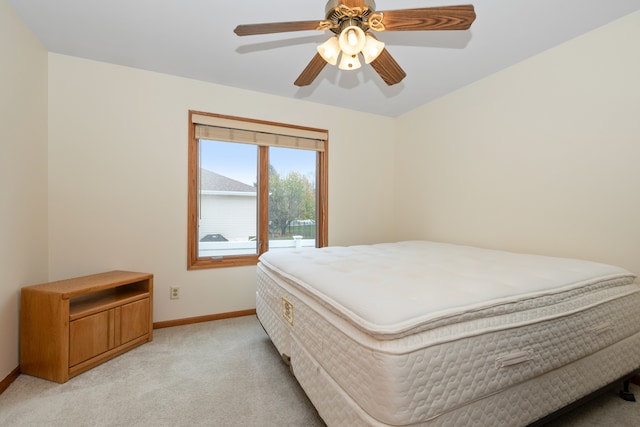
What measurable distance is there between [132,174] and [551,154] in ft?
11.8

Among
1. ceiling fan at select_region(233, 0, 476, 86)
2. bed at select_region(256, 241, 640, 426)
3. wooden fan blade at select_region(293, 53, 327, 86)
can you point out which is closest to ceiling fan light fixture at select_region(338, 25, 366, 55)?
ceiling fan at select_region(233, 0, 476, 86)

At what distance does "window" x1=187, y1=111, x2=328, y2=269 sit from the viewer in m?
2.82

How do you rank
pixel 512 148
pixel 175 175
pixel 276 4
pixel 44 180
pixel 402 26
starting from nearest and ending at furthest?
pixel 402 26 → pixel 276 4 → pixel 44 180 → pixel 512 148 → pixel 175 175

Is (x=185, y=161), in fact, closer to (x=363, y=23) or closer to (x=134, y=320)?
(x=134, y=320)

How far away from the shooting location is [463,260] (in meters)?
1.88

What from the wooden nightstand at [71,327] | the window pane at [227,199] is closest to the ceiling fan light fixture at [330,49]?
the window pane at [227,199]

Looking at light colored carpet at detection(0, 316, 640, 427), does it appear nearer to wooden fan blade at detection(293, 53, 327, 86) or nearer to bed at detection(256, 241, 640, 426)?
bed at detection(256, 241, 640, 426)

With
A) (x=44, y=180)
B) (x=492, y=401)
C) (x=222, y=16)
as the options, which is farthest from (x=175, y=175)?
(x=492, y=401)

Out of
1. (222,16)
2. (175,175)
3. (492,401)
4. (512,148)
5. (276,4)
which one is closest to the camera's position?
(492,401)

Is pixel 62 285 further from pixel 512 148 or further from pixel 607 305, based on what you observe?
pixel 512 148

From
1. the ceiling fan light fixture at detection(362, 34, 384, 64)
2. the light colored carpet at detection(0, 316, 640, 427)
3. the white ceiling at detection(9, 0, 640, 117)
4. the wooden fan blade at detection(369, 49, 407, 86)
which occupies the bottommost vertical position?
the light colored carpet at detection(0, 316, 640, 427)

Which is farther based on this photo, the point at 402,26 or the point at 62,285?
the point at 62,285

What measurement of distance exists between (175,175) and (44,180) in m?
0.94

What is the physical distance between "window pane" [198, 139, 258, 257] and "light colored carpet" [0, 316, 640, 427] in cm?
113
